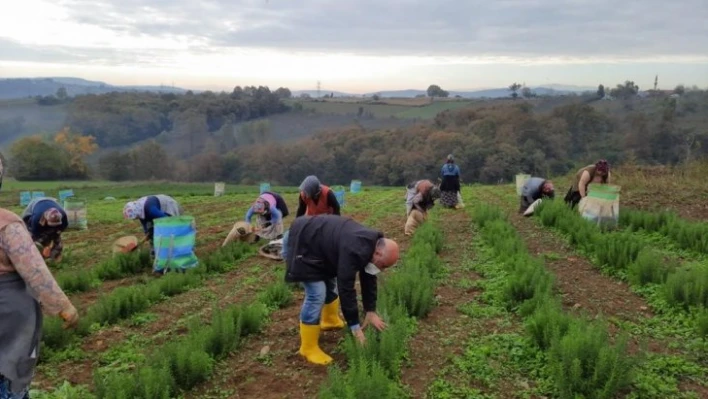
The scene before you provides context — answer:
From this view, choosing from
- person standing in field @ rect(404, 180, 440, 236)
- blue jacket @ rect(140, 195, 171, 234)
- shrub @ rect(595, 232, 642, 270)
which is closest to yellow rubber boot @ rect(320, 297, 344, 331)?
shrub @ rect(595, 232, 642, 270)

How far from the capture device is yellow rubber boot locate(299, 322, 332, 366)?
4262mm

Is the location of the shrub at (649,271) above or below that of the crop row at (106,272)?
above

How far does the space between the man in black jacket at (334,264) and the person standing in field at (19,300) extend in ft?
5.38

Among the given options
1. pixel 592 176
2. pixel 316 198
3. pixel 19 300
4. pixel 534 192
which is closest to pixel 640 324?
pixel 316 198

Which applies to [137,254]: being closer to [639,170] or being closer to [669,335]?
[669,335]

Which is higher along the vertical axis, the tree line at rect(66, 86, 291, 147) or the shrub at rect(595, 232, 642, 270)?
the shrub at rect(595, 232, 642, 270)

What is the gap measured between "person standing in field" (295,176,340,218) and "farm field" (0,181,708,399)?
0.88m

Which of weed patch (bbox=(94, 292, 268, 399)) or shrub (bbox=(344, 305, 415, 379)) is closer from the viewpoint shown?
weed patch (bbox=(94, 292, 268, 399))

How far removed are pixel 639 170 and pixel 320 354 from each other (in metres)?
16.4

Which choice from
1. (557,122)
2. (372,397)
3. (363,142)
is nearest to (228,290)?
(372,397)

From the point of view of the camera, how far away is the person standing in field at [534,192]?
11.1 meters

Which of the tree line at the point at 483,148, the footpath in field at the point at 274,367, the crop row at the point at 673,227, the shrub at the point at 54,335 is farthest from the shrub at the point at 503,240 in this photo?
the tree line at the point at 483,148

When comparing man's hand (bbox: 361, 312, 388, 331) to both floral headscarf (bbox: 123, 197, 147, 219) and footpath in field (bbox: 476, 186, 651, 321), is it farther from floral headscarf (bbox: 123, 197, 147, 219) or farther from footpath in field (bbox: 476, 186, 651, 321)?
floral headscarf (bbox: 123, 197, 147, 219)

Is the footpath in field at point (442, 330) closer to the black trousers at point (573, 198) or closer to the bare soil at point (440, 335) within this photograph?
the bare soil at point (440, 335)
